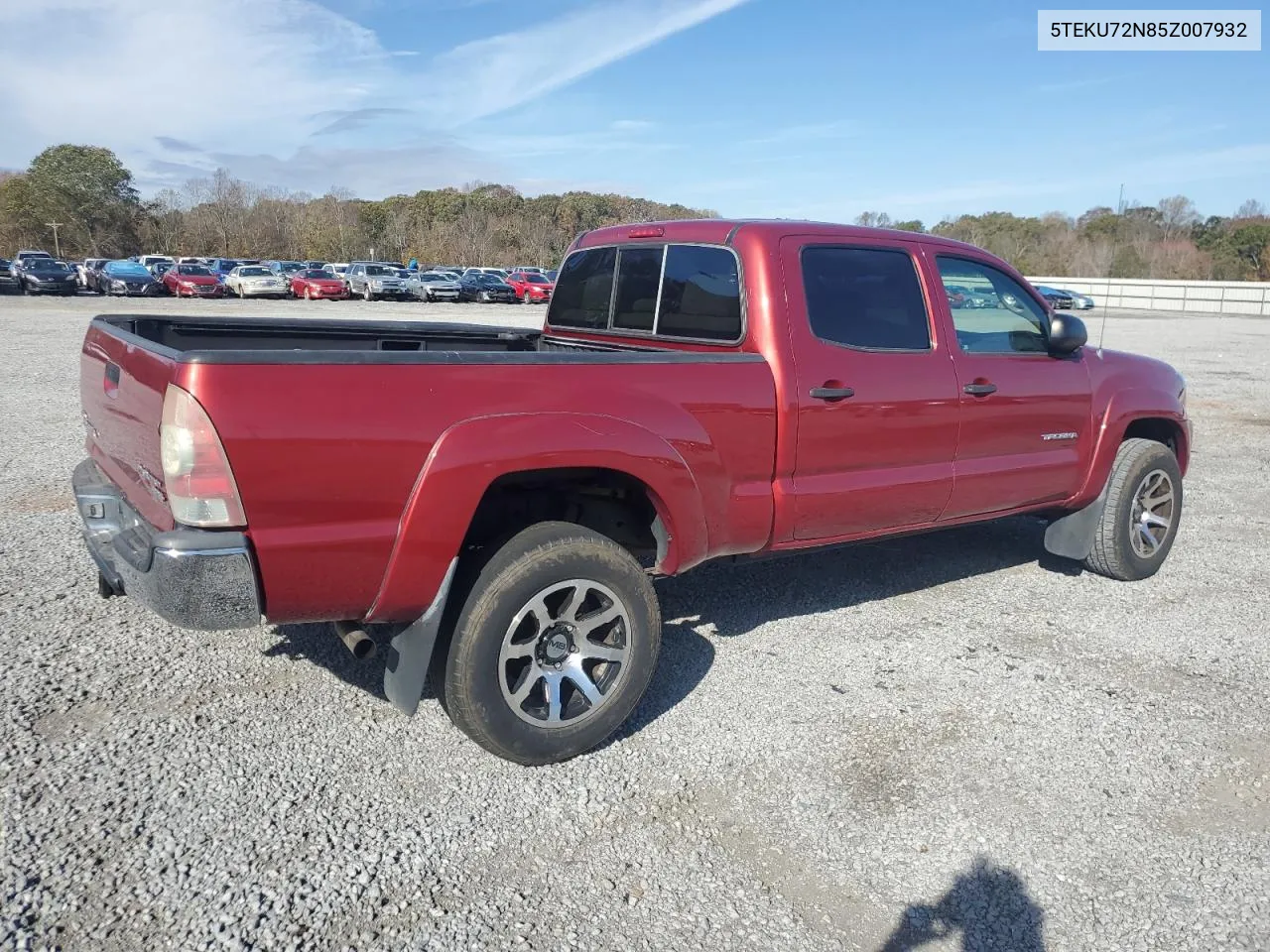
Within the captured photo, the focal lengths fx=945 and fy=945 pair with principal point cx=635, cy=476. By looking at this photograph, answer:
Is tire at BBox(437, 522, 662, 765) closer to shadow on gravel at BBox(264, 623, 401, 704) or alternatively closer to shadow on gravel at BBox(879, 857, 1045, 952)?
shadow on gravel at BBox(264, 623, 401, 704)

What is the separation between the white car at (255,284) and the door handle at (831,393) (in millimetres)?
38934

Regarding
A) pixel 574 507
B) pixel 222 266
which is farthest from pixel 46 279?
pixel 574 507

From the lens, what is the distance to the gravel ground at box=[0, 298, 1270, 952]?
2.61 meters

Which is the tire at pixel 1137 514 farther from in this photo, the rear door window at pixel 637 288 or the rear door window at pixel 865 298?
the rear door window at pixel 637 288

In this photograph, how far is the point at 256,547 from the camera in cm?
280

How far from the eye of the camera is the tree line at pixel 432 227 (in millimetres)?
63062

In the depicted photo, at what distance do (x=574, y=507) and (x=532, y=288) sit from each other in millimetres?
39009

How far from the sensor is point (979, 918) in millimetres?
2664

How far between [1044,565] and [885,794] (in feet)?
10.5

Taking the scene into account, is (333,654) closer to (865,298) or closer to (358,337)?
(358,337)

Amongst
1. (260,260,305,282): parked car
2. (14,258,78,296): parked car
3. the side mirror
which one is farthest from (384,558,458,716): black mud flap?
(14,258,78,296): parked car

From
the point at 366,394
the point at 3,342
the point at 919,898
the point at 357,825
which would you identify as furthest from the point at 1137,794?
the point at 3,342

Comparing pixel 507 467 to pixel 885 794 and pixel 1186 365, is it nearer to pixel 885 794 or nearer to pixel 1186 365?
pixel 885 794

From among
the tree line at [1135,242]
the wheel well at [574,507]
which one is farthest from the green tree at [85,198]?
the wheel well at [574,507]
